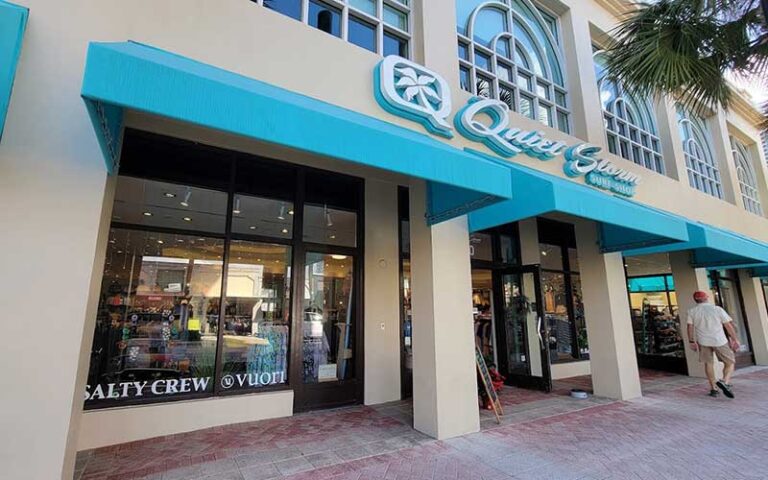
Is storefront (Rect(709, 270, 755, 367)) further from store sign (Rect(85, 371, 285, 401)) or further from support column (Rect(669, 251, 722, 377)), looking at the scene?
store sign (Rect(85, 371, 285, 401))

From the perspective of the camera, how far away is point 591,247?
22.8 feet

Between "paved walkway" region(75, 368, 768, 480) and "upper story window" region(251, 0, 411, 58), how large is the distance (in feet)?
16.7

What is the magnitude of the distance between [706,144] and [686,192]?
4.03m

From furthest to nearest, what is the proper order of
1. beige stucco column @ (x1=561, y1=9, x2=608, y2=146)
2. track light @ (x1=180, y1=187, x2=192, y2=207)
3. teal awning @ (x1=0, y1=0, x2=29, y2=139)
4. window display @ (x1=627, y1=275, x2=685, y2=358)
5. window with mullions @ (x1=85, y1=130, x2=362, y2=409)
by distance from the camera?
window display @ (x1=627, y1=275, x2=685, y2=358)
beige stucco column @ (x1=561, y1=9, x2=608, y2=146)
track light @ (x1=180, y1=187, x2=192, y2=207)
window with mullions @ (x1=85, y1=130, x2=362, y2=409)
teal awning @ (x1=0, y1=0, x2=29, y2=139)

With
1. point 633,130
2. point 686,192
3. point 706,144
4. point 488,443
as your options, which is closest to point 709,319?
point 686,192

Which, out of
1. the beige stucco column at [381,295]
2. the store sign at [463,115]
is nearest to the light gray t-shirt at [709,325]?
the store sign at [463,115]

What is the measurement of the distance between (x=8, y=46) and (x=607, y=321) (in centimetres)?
815

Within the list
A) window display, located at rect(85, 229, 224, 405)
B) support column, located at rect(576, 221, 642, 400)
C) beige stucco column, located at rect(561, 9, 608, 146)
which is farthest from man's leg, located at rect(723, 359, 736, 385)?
window display, located at rect(85, 229, 224, 405)

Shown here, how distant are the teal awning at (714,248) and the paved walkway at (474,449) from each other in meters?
2.55

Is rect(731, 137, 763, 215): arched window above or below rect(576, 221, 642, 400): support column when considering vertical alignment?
above

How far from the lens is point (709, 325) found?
22.4 ft

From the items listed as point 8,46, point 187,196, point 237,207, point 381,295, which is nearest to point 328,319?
point 381,295

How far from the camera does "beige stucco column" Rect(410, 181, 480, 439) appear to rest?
4.59m

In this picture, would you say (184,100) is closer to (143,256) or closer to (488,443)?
(143,256)
